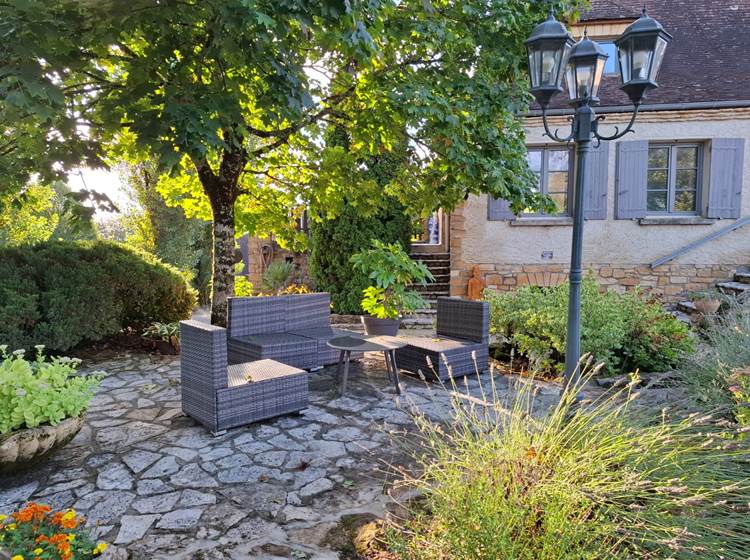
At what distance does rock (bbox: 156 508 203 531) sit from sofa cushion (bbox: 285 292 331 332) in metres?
3.26

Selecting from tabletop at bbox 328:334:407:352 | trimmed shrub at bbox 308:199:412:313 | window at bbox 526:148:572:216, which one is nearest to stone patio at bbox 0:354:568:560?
tabletop at bbox 328:334:407:352

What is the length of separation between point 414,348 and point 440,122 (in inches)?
94.2

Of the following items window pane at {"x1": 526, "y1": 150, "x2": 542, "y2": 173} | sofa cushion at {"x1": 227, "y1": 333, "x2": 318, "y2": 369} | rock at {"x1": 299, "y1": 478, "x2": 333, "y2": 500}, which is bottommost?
rock at {"x1": 299, "y1": 478, "x2": 333, "y2": 500}

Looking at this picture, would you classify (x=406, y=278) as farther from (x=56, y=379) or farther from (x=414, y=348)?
(x=56, y=379)

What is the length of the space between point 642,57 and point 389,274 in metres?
3.32

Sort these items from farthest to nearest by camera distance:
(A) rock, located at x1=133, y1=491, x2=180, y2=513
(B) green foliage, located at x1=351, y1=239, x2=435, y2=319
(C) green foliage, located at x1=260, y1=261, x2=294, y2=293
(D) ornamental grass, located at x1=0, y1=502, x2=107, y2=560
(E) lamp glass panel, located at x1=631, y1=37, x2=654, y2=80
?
(C) green foliage, located at x1=260, y1=261, x2=294, y2=293 → (B) green foliage, located at x1=351, y1=239, x2=435, y2=319 → (E) lamp glass panel, located at x1=631, y1=37, x2=654, y2=80 → (A) rock, located at x1=133, y1=491, x2=180, y2=513 → (D) ornamental grass, located at x1=0, y1=502, x2=107, y2=560

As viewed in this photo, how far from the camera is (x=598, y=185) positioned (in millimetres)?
9328

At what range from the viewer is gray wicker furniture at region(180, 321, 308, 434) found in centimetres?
376

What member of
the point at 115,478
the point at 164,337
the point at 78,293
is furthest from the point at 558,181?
the point at 115,478

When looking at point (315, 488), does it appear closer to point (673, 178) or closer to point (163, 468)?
point (163, 468)

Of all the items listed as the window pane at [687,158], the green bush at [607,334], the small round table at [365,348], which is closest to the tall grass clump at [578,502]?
the small round table at [365,348]

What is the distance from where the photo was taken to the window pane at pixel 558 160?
957 cm

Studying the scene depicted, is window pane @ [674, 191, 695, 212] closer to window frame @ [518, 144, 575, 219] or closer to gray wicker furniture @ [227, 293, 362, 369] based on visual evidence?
window frame @ [518, 144, 575, 219]

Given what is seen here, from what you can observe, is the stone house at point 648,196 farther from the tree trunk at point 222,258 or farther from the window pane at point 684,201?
the tree trunk at point 222,258
